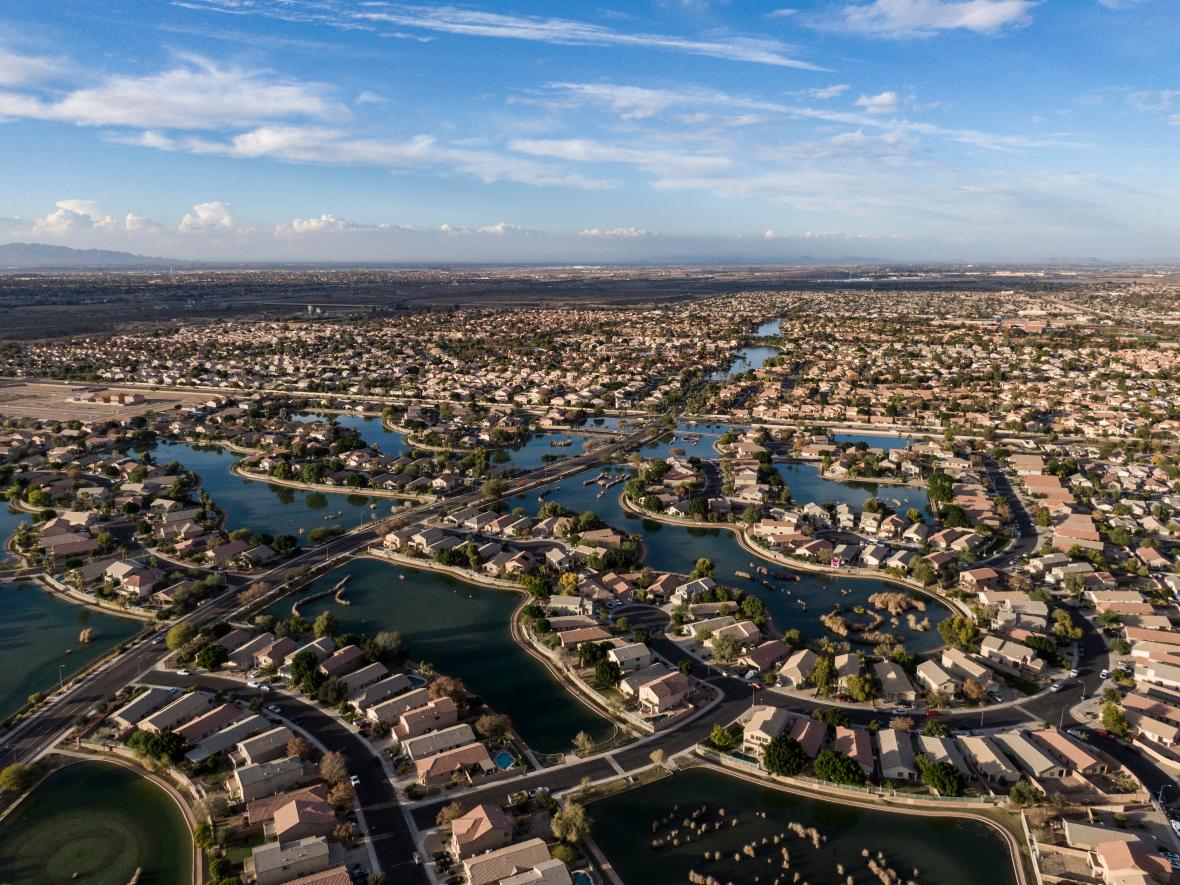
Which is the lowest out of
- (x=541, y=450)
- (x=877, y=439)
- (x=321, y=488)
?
(x=321, y=488)

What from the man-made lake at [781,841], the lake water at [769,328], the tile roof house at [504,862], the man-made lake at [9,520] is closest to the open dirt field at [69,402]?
the man-made lake at [9,520]

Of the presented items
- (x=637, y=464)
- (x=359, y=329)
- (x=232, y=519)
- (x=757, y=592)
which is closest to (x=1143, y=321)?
(x=637, y=464)

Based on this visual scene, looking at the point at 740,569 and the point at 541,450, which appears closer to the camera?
the point at 740,569

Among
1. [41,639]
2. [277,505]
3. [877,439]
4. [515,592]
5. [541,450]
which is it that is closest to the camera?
[41,639]

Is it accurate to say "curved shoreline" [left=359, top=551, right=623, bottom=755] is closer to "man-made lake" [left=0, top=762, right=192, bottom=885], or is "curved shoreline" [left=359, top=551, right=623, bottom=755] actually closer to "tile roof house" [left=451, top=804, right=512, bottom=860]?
"tile roof house" [left=451, top=804, right=512, bottom=860]

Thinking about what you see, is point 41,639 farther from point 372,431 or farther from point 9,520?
point 372,431

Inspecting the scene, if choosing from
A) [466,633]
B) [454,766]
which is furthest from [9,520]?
[454,766]

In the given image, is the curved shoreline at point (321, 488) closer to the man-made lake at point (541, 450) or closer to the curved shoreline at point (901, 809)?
the man-made lake at point (541, 450)
